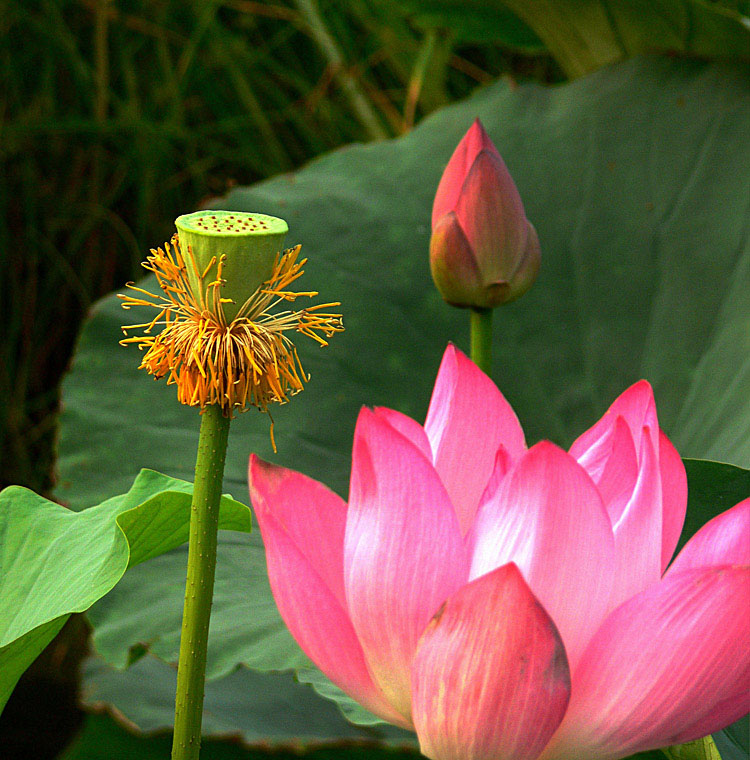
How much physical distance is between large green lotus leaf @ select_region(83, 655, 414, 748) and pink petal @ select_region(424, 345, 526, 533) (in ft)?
1.40

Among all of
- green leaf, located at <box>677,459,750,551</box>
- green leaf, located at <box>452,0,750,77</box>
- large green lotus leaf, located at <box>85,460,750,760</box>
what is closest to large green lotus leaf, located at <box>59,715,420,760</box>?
large green lotus leaf, located at <box>85,460,750,760</box>

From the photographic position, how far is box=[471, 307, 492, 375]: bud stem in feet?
1.60

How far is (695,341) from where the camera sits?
28.8 inches

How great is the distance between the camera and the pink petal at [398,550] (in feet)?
0.82

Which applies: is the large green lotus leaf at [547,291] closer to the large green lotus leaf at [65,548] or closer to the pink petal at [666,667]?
the large green lotus leaf at [65,548]

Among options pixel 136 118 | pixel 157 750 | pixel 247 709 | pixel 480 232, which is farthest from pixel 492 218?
pixel 136 118

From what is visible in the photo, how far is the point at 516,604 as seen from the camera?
23cm

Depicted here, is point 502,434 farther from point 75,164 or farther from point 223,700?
point 75,164

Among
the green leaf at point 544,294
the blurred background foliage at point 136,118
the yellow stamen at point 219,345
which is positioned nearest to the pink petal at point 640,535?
the yellow stamen at point 219,345

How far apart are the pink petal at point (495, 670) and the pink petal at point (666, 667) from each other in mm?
16

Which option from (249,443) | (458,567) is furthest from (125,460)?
(458,567)

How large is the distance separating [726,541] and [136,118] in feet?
3.93

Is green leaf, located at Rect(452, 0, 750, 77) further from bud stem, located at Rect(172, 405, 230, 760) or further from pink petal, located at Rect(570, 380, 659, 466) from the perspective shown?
bud stem, located at Rect(172, 405, 230, 760)

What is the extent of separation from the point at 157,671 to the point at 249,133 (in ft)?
2.88
